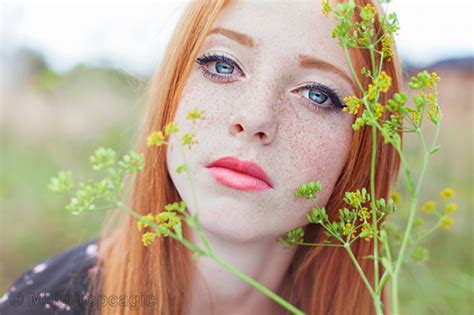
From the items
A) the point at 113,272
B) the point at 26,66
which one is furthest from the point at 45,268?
the point at 26,66

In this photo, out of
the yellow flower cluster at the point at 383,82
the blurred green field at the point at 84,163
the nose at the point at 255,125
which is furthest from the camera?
Result: the blurred green field at the point at 84,163

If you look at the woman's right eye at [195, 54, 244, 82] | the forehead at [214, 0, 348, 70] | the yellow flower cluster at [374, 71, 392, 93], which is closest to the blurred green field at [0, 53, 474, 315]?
the woman's right eye at [195, 54, 244, 82]

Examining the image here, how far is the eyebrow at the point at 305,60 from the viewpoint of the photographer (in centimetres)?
114

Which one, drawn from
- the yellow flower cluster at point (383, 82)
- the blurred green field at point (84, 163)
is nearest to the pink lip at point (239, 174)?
the yellow flower cluster at point (383, 82)

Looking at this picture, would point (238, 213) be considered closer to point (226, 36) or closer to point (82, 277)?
point (226, 36)

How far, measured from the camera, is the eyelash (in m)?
1.17

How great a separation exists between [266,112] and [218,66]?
0.17 m

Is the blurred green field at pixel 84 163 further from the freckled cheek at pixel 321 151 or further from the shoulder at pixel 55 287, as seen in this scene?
the freckled cheek at pixel 321 151

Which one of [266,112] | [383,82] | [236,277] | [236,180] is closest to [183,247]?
[236,277]

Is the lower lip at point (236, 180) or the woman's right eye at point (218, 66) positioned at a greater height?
the woman's right eye at point (218, 66)

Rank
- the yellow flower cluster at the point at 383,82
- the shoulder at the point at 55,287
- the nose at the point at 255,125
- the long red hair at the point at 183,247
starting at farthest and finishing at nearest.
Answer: the shoulder at the point at 55,287
the long red hair at the point at 183,247
the nose at the point at 255,125
the yellow flower cluster at the point at 383,82

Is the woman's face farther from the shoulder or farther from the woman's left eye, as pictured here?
the shoulder

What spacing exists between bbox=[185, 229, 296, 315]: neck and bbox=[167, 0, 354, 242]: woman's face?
15 cm

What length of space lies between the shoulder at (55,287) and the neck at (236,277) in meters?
0.31
